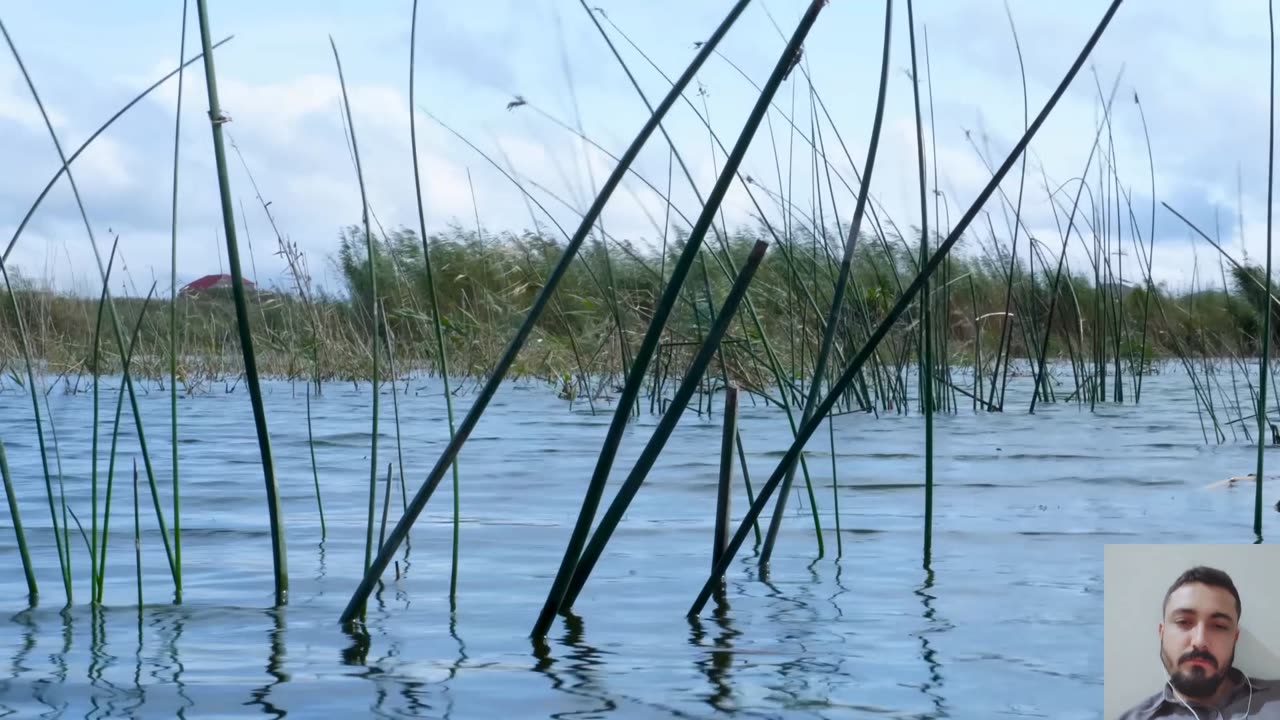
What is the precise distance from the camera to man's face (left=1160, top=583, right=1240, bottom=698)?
2.70 ft

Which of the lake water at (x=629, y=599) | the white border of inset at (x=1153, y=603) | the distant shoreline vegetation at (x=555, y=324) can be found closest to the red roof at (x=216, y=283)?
the distant shoreline vegetation at (x=555, y=324)

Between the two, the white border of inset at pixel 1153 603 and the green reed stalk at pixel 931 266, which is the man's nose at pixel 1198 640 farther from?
the green reed stalk at pixel 931 266

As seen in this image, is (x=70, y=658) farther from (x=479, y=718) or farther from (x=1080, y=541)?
(x=1080, y=541)

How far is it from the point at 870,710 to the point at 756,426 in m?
3.24

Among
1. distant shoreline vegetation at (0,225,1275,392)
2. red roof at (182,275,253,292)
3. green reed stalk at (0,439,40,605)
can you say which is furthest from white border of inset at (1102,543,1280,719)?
distant shoreline vegetation at (0,225,1275,392)

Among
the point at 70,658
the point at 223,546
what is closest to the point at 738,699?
the point at 70,658

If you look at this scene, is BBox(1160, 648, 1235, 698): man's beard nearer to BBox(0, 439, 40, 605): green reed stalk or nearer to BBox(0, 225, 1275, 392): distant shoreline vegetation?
BBox(0, 439, 40, 605): green reed stalk

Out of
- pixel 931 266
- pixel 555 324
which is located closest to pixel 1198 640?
pixel 931 266

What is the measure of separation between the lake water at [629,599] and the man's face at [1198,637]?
36cm

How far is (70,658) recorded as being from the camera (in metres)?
1.39

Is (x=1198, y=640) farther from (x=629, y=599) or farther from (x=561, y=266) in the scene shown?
(x=629, y=599)

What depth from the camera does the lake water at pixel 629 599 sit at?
4.11 feet

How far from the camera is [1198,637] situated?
83cm

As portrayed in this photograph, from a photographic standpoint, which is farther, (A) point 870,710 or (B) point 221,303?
(B) point 221,303
